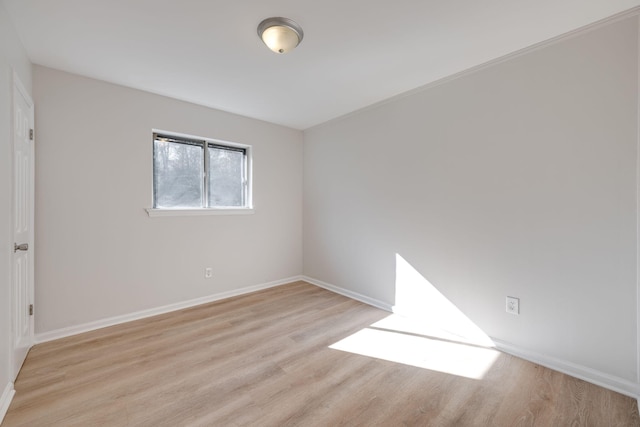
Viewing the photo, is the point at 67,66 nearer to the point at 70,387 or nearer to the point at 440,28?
the point at 70,387

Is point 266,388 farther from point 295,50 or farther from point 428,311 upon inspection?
point 295,50

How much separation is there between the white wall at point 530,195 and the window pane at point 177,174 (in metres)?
2.18

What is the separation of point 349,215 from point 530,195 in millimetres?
1910

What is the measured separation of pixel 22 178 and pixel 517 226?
3.82 m

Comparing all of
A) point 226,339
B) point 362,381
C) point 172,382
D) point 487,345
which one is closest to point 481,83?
point 487,345

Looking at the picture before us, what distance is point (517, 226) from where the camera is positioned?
2119 millimetres

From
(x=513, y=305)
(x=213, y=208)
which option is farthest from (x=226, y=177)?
(x=513, y=305)

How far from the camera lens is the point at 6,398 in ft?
5.21

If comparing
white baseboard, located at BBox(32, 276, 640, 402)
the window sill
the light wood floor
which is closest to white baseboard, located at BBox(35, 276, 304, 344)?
white baseboard, located at BBox(32, 276, 640, 402)

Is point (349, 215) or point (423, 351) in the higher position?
point (349, 215)

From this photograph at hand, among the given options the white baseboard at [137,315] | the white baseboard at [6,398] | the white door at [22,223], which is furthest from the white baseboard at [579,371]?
the white door at [22,223]

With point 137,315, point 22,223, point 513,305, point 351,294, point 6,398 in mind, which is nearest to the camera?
point 6,398

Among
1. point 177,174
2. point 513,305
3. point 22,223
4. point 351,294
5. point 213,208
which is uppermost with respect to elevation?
point 177,174

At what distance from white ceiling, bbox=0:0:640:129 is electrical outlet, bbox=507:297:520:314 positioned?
1.95m
